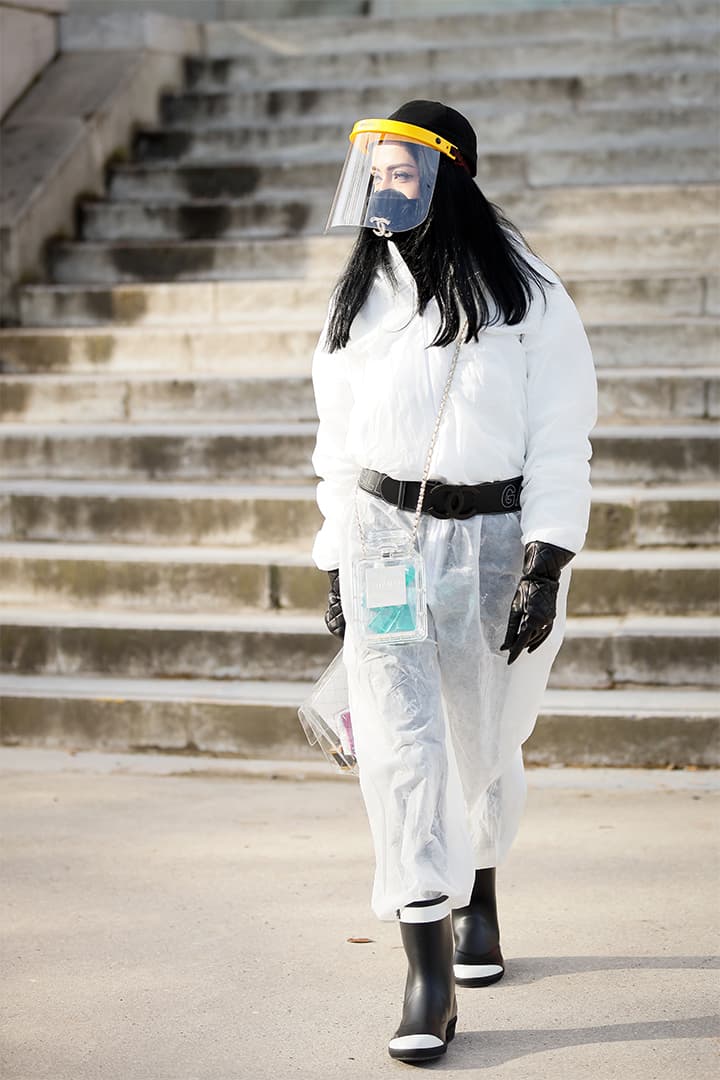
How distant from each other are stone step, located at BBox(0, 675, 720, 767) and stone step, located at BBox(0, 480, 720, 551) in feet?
2.70

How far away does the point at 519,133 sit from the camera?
31.1ft

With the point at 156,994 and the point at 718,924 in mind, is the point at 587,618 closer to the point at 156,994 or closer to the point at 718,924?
the point at 718,924

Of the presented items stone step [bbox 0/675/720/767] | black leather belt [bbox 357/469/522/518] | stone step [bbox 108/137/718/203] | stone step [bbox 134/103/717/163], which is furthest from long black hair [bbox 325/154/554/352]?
stone step [bbox 134/103/717/163]

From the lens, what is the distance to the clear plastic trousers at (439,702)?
3.55m

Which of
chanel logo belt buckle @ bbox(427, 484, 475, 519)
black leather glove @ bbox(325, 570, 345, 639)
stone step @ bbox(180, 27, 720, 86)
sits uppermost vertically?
stone step @ bbox(180, 27, 720, 86)

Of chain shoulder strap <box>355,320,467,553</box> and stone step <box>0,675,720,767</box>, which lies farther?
stone step <box>0,675,720,767</box>

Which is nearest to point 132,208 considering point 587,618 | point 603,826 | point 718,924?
point 587,618

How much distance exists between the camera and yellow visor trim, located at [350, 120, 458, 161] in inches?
142

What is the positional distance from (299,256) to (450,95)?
65.8 inches

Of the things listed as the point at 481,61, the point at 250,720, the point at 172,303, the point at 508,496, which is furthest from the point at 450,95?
the point at 508,496

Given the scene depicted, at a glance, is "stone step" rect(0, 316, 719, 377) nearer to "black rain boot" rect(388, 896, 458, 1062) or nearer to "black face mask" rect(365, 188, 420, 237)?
"black face mask" rect(365, 188, 420, 237)

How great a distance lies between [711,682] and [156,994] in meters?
2.76

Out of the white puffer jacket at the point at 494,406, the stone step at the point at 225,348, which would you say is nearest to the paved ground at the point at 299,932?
the white puffer jacket at the point at 494,406

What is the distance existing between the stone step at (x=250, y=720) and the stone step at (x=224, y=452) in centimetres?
125
